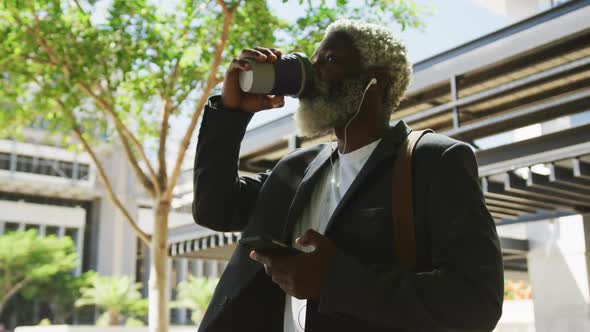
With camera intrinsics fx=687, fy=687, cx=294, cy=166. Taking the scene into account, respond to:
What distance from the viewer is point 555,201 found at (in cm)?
854

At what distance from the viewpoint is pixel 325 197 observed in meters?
1.70

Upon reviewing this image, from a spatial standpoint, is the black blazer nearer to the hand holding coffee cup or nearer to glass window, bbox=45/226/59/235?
the hand holding coffee cup

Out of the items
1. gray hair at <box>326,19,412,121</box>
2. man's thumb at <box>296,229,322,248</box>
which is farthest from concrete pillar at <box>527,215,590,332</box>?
man's thumb at <box>296,229,322,248</box>

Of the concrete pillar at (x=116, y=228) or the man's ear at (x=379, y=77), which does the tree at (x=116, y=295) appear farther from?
the man's ear at (x=379, y=77)

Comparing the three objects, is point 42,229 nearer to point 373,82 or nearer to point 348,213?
point 373,82

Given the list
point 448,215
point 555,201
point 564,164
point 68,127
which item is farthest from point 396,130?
point 68,127

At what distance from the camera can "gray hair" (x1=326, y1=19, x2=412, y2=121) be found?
→ 1682 mm

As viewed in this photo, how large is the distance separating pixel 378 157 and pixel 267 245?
362mm

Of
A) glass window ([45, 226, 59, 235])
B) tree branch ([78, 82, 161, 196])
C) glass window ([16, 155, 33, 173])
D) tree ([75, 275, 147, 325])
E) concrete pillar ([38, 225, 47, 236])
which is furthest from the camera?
glass window ([45, 226, 59, 235])

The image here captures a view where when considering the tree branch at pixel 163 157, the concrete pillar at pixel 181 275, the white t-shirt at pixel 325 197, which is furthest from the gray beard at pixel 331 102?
the concrete pillar at pixel 181 275

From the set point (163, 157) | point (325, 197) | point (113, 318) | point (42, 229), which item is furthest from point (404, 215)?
point (42, 229)

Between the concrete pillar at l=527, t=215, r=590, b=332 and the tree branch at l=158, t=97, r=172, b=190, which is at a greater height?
the tree branch at l=158, t=97, r=172, b=190

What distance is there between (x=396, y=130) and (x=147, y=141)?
11.7m

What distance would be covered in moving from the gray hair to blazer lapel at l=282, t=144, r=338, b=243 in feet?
0.68
